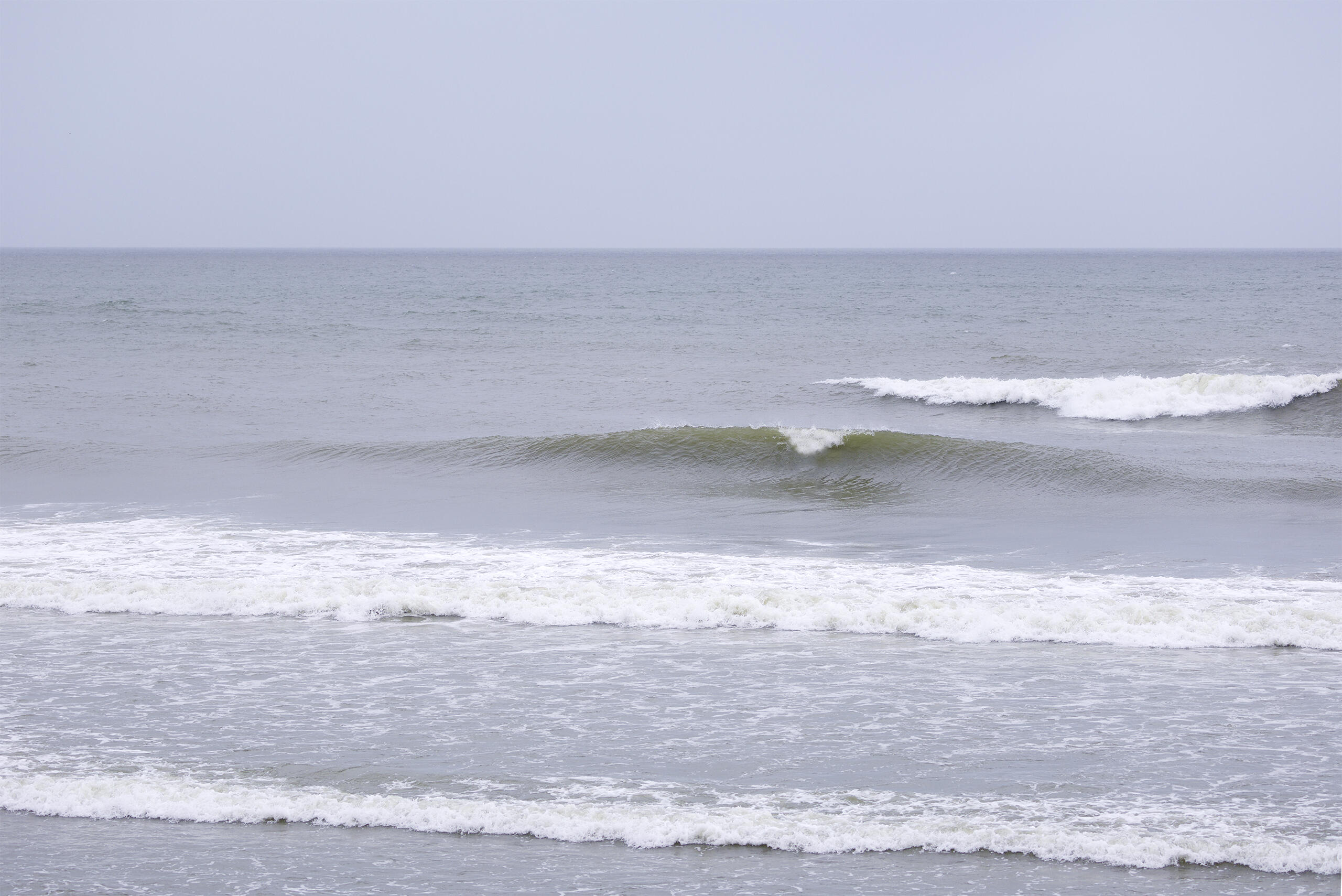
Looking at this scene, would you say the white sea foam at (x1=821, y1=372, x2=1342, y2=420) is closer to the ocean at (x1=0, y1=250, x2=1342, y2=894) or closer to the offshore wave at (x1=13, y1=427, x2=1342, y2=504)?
the ocean at (x1=0, y1=250, x2=1342, y2=894)

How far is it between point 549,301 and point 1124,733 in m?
52.8

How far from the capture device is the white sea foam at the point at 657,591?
8.61 meters

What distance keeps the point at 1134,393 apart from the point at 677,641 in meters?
16.9

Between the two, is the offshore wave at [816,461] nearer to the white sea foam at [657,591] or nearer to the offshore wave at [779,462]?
the offshore wave at [779,462]

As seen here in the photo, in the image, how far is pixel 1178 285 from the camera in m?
73.8

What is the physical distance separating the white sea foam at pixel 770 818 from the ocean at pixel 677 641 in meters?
0.02

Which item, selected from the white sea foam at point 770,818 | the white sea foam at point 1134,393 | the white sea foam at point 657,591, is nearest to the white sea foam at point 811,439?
the white sea foam at point 1134,393

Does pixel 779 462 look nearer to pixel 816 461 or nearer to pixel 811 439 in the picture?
pixel 816 461

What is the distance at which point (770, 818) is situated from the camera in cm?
540

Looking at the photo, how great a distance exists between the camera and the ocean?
17.2 feet

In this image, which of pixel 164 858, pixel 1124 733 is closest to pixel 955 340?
pixel 1124 733

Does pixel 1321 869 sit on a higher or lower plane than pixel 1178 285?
lower

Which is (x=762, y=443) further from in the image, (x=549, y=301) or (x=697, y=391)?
(x=549, y=301)

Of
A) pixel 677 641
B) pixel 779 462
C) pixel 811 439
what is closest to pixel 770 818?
pixel 677 641
